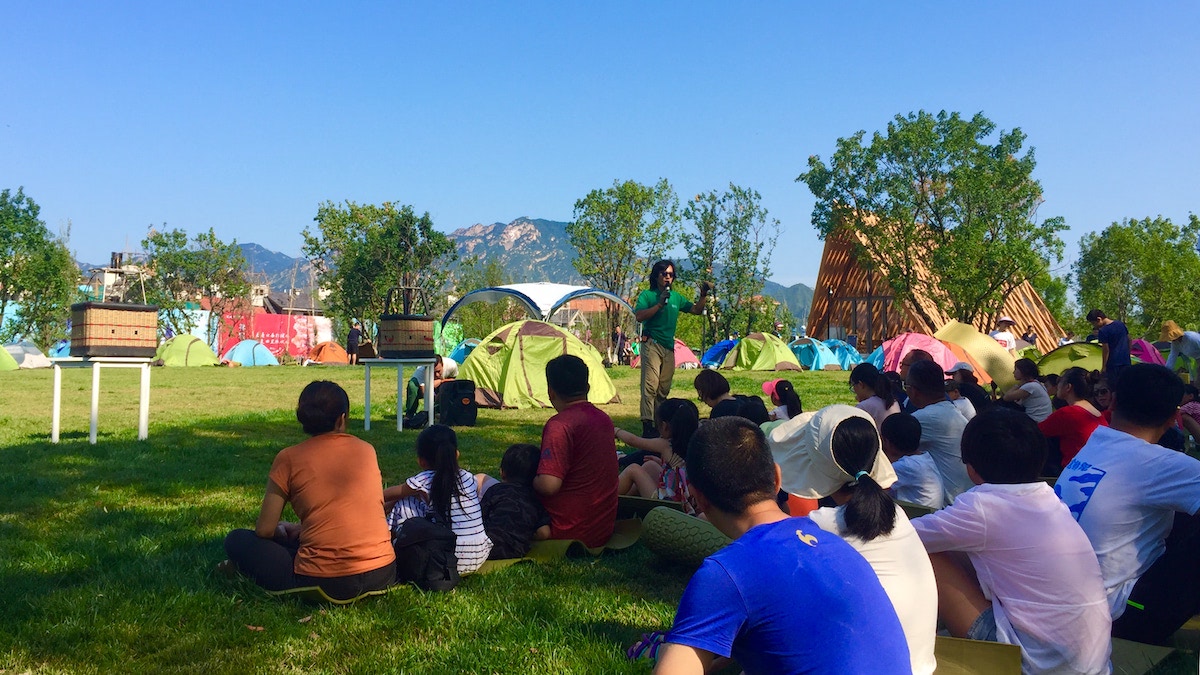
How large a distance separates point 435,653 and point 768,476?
6.51 feet

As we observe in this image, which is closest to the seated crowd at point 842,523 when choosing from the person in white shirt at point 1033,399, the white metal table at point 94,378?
the person in white shirt at point 1033,399

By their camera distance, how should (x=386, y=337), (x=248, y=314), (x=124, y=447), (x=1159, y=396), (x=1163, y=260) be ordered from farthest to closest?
(x=248, y=314) < (x=1163, y=260) < (x=386, y=337) < (x=124, y=447) < (x=1159, y=396)

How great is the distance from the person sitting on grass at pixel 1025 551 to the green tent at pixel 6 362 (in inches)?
1280

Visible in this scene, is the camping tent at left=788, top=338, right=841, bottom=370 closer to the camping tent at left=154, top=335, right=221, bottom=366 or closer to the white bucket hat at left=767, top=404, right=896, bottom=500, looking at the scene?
the camping tent at left=154, top=335, right=221, bottom=366

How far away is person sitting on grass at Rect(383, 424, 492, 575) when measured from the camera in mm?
4137

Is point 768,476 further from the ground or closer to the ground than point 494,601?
further from the ground

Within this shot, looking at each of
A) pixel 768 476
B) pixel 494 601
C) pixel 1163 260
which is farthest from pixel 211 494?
pixel 1163 260

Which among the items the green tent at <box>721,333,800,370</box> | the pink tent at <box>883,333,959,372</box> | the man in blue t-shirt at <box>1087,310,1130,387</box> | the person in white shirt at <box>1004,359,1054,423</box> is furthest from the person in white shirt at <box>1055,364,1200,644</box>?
the green tent at <box>721,333,800,370</box>

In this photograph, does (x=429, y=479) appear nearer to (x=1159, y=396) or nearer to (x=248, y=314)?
(x=1159, y=396)

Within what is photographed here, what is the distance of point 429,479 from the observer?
4219 mm

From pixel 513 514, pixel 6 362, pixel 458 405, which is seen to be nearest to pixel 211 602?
pixel 513 514

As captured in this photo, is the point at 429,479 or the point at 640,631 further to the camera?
the point at 429,479

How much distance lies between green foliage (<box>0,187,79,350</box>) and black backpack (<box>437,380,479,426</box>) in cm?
2981

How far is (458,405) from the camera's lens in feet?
35.4
